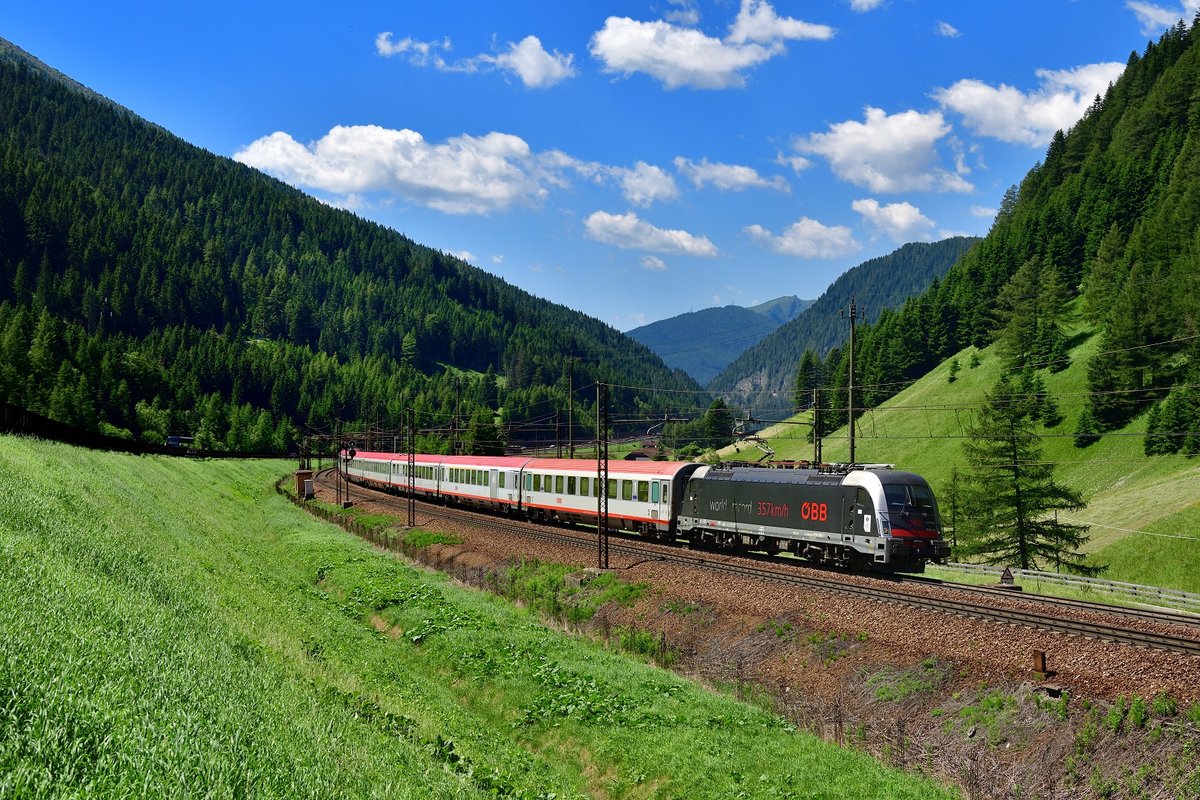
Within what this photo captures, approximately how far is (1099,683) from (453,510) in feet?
161

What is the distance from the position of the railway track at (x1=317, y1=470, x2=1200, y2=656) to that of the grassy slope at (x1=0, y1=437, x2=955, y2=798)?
7.07 metres

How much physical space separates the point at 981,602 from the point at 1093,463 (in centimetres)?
5867

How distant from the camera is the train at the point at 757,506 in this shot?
28.2 metres

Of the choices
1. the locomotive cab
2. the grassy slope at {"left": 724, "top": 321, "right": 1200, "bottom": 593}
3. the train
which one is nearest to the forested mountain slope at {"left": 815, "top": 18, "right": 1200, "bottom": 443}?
the grassy slope at {"left": 724, "top": 321, "right": 1200, "bottom": 593}

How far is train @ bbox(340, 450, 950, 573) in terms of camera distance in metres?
28.2

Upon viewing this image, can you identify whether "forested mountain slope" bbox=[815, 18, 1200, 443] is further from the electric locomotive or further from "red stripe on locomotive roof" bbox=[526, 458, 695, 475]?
"red stripe on locomotive roof" bbox=[526, 458, 695, 475]

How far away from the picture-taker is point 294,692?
12.3 m

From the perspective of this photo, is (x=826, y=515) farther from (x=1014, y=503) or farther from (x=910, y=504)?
(x=1014, y=503)

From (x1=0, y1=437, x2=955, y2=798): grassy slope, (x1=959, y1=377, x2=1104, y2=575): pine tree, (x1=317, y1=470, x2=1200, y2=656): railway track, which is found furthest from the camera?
(x1=959, y1=377, x2=1104, y2=575): pine tree

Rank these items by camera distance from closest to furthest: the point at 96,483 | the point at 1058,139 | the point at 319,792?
the point at 319,792, the point at 96,483, the point at 1058,139

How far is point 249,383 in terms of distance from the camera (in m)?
177

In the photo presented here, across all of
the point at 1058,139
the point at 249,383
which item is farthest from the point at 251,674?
the point at 1058,139

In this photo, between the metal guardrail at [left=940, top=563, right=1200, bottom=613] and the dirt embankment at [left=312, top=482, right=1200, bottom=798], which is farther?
the metal guardrail at [left=940, top=563, right=1200, bottom=613]

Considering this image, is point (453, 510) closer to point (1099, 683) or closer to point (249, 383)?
point (1099, 683)
